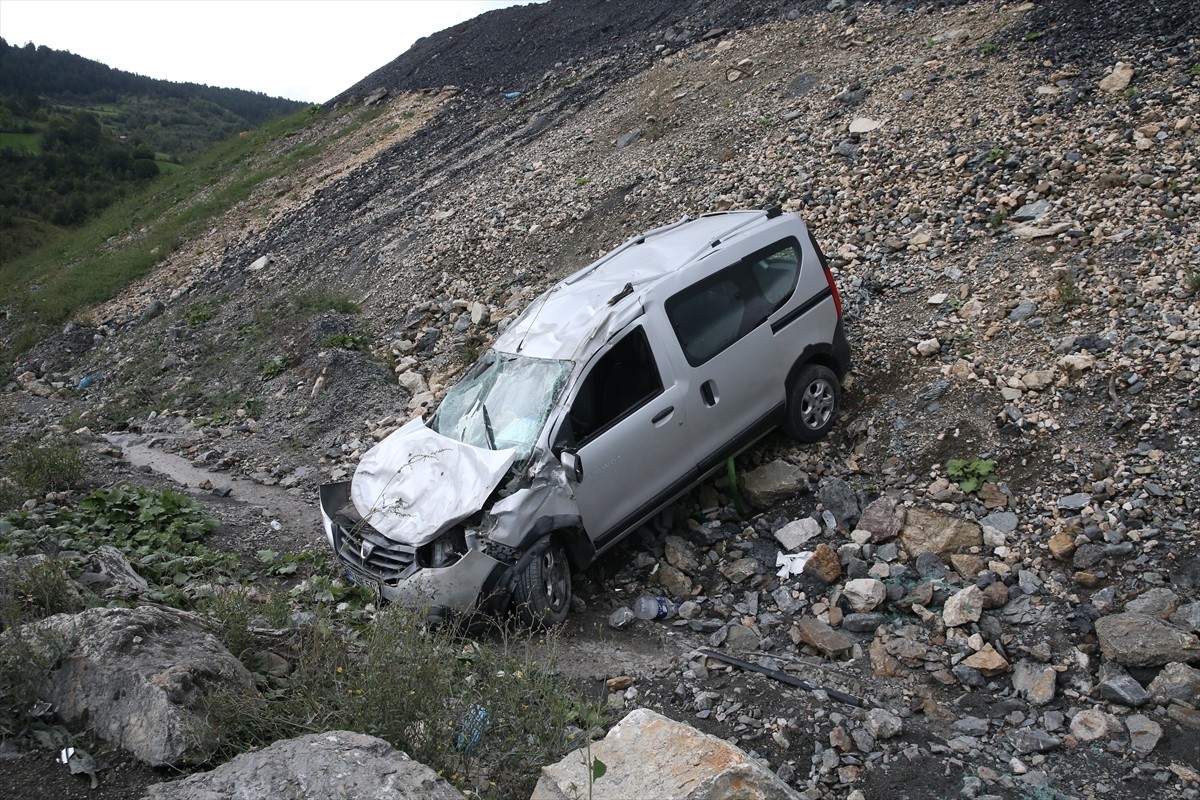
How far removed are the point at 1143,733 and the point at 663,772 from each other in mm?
2444

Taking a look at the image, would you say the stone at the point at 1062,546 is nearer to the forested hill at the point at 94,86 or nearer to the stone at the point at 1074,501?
the stone at the point at 1074,501

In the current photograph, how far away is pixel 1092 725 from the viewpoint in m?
4.01

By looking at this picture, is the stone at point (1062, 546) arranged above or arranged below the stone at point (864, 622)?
below

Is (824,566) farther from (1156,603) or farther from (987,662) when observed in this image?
(1156,603)

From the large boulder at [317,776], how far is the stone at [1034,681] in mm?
3011

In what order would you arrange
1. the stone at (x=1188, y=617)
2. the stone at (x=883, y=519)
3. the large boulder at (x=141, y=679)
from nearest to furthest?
the large boulder at (x=141, y=679) < the stone at (x=1188, y=617) < the stone at (x=883, y=519)

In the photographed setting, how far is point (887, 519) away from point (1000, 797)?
2.31m

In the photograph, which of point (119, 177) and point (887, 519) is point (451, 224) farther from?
point (119, 177)

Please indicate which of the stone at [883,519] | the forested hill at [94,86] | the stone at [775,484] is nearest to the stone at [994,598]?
the stone at [883,519]

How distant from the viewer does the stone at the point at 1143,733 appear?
3.84 meters

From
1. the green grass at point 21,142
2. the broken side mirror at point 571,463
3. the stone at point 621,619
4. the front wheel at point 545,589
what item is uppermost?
the green grass at point 21,142

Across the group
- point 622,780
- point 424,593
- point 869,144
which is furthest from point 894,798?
point 869,144

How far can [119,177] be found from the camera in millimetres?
41656

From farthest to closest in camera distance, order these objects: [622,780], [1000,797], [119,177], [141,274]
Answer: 1. [119,177]
2. [141,274]
3. [1000,797]
4. [622,780]
